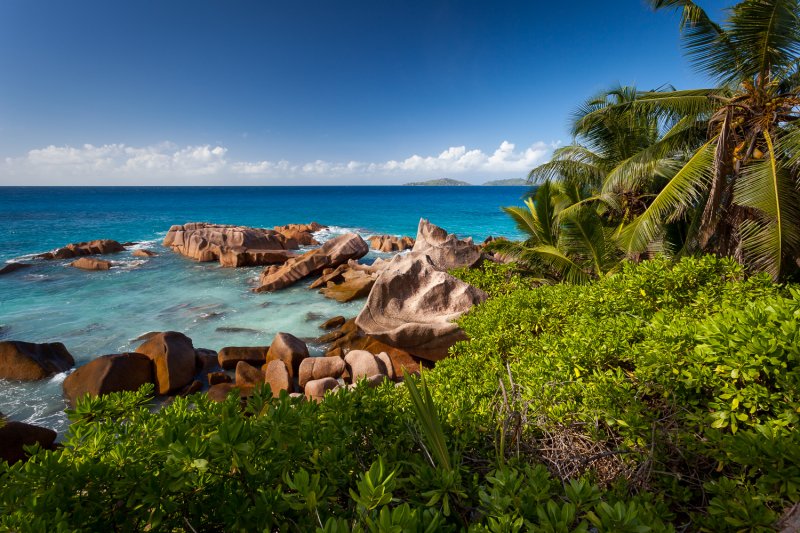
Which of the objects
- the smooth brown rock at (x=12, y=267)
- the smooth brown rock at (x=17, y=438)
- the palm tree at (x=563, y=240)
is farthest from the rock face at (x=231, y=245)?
the palm tree at (x=563, y=240)

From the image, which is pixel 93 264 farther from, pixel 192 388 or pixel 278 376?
pixel 278 376

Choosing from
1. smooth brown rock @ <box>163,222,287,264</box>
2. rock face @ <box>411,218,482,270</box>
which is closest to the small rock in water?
rock face @ <box>411,218,482,270</box>

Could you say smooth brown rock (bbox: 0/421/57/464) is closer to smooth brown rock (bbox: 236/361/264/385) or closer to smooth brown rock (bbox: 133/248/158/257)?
smooth brown rock (bbox: 236/361/264/385)

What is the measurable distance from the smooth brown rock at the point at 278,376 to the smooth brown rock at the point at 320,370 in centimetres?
33

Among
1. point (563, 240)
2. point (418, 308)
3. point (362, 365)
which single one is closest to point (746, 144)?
point (563, 240)

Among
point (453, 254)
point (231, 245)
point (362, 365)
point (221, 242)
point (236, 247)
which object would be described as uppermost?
point (453, 254)

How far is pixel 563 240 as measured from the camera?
376 inches

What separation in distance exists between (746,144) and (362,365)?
30.1 ft

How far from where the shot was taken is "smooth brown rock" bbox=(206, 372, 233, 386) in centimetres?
867

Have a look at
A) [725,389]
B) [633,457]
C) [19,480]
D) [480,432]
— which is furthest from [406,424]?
[725,389]

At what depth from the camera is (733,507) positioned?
1760mm

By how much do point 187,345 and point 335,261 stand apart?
9.92 meters

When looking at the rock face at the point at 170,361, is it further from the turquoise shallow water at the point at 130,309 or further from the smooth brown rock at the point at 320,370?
the smooth brown rock at the point at 320,370

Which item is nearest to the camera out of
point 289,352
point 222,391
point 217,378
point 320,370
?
point 222,391
